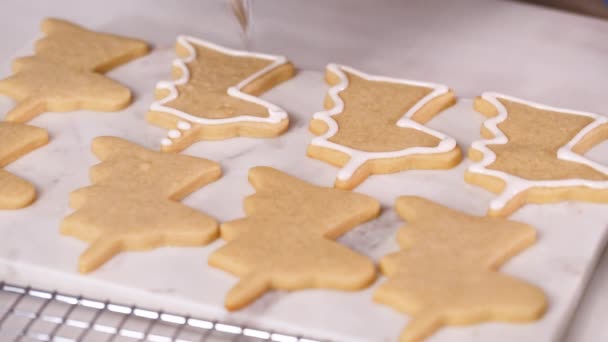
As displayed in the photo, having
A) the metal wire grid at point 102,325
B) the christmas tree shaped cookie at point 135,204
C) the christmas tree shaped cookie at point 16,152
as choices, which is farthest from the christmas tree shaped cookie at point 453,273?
the christmas tree shaped cookie at point 16,152

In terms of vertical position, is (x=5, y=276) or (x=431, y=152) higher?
(x=431, y=152)

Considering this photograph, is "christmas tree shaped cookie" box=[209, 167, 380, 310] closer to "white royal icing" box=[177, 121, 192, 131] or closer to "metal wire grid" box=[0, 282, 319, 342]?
"metal wire grid" box=[0, 282, 319, 342]

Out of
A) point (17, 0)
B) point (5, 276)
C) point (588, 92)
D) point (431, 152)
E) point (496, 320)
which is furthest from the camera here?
point (17, 0)

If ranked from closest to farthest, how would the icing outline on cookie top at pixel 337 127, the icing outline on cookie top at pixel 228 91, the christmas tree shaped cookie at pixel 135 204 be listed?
the christmas tree shaped cookie at pixel 135 204 → the icing outline on cookie top at pixel 337 127 → the icing outline on cookie top at pixel 228 91

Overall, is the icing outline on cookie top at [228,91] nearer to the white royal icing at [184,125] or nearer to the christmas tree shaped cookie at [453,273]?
the white royal icing at [184,125]

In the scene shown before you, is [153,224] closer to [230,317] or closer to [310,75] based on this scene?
[230,317]

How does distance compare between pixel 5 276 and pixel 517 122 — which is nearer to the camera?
pixel 5 276

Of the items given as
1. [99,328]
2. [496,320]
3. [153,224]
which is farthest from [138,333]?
[496,320]
